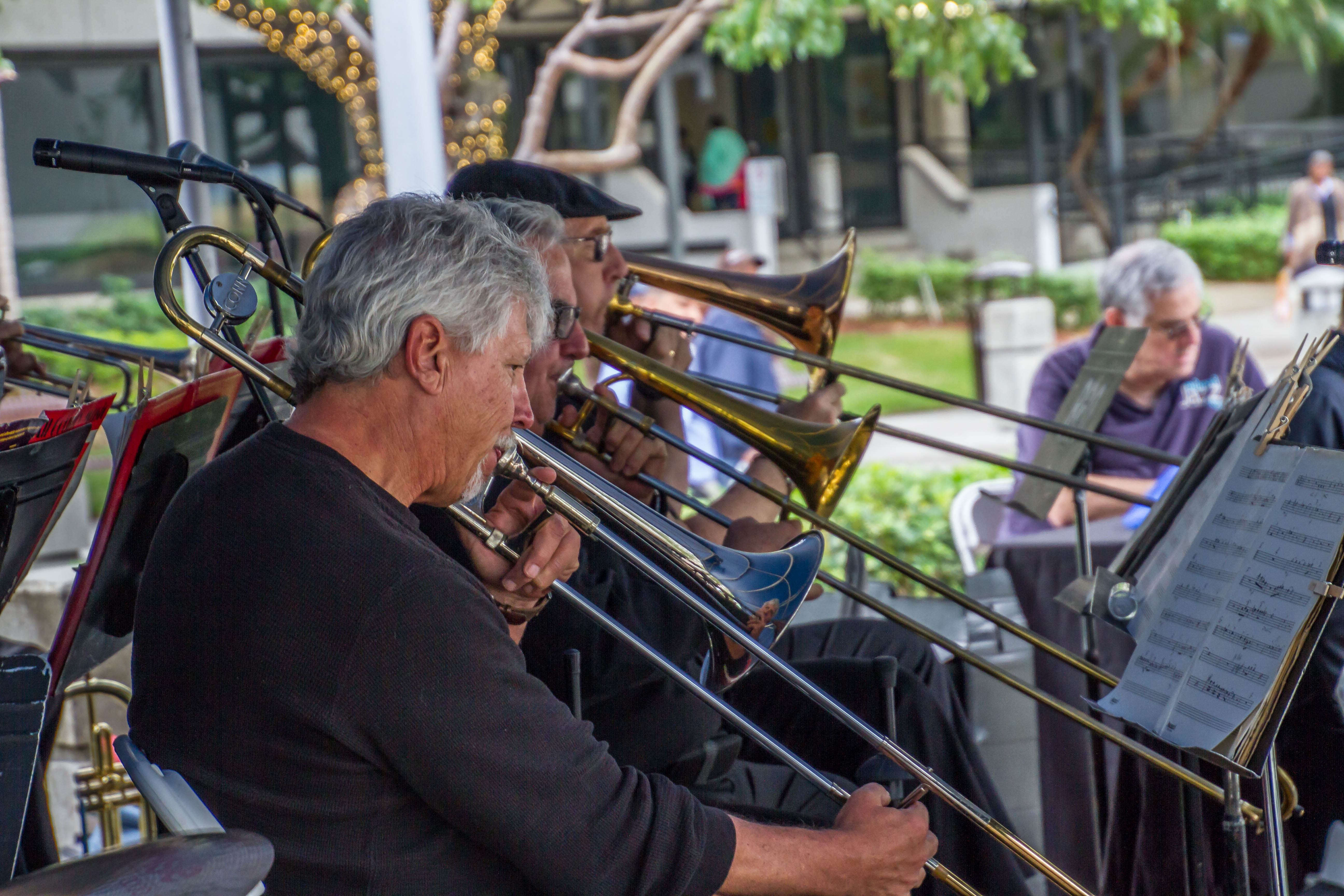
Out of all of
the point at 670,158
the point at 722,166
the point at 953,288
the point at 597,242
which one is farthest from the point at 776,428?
the point at 722,166

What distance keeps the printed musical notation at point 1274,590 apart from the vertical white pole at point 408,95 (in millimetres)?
2450

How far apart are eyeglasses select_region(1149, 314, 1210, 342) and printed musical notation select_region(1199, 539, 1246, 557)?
7.44 ft

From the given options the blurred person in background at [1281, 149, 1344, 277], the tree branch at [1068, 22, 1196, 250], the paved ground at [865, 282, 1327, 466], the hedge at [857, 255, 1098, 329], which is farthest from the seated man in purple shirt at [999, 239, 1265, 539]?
the tree branch at [1068, 22, 1196, 250]

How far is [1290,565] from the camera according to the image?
1.76 meters

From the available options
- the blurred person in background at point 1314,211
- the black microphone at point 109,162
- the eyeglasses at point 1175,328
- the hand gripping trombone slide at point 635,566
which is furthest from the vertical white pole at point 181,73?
the blurred person in background at point 1314,211

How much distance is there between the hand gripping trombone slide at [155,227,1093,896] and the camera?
1.84 metres

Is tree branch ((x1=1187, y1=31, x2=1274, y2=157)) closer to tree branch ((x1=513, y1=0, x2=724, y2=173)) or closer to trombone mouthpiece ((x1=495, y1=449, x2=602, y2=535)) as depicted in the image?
tree branch ((x1=513, y1=0, x2=724, y2=173))

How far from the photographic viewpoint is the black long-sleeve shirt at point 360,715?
1.46 metres

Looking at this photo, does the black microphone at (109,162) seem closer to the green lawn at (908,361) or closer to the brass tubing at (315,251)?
the brass tubing at (315,251)

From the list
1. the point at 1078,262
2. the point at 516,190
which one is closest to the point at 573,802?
the point at 516,190

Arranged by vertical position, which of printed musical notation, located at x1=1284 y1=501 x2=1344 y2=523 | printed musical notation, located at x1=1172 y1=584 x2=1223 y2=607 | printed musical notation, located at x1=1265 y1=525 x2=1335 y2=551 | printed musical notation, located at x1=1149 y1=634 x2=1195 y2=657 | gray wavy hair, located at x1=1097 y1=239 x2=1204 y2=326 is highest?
gray wavy hair, located at x1=1097 y1=239 x2=1204 y2=326

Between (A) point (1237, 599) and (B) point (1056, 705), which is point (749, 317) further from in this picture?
(A) point (1237, 599)

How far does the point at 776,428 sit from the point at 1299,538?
3.39 ft

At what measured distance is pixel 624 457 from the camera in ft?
8.99
